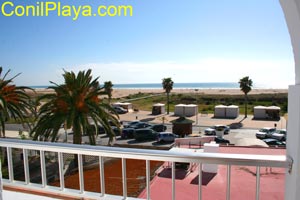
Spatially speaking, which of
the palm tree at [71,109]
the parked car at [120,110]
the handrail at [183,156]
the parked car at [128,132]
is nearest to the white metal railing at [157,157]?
the handrail at [183,156]

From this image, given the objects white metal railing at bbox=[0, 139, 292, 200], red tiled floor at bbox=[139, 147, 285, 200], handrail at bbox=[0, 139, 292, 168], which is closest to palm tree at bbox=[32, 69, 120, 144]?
red tiled floor at bbox=[139, 147, 285, 200]

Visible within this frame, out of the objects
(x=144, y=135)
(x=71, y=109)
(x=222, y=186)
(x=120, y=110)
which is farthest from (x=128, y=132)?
(x=120, y=110)

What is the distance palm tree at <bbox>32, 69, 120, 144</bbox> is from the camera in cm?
927

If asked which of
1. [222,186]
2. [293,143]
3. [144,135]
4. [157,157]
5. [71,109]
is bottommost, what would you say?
[144,135]

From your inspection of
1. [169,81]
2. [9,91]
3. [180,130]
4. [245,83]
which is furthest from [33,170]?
[245,83]

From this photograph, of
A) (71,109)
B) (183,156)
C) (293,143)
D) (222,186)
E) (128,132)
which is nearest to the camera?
(293,143)

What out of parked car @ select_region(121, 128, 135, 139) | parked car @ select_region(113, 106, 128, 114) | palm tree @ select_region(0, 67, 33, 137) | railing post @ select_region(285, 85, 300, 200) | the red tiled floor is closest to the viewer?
railing post @ select_region(285, 85, 300, 200)

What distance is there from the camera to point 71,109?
30.9 feet

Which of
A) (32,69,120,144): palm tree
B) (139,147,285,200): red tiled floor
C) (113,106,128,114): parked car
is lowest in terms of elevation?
(113,106,128,114): parked car

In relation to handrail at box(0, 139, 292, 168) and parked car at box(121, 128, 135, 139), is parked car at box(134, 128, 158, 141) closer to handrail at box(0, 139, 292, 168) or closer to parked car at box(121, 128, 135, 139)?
parked car at box(121, 128, 135, 139)

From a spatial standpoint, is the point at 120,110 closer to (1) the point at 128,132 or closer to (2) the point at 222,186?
(1) the point at 128,132

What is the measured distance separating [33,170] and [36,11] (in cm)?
697

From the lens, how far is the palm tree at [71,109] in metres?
9.27

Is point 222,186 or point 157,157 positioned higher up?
point 157,157
